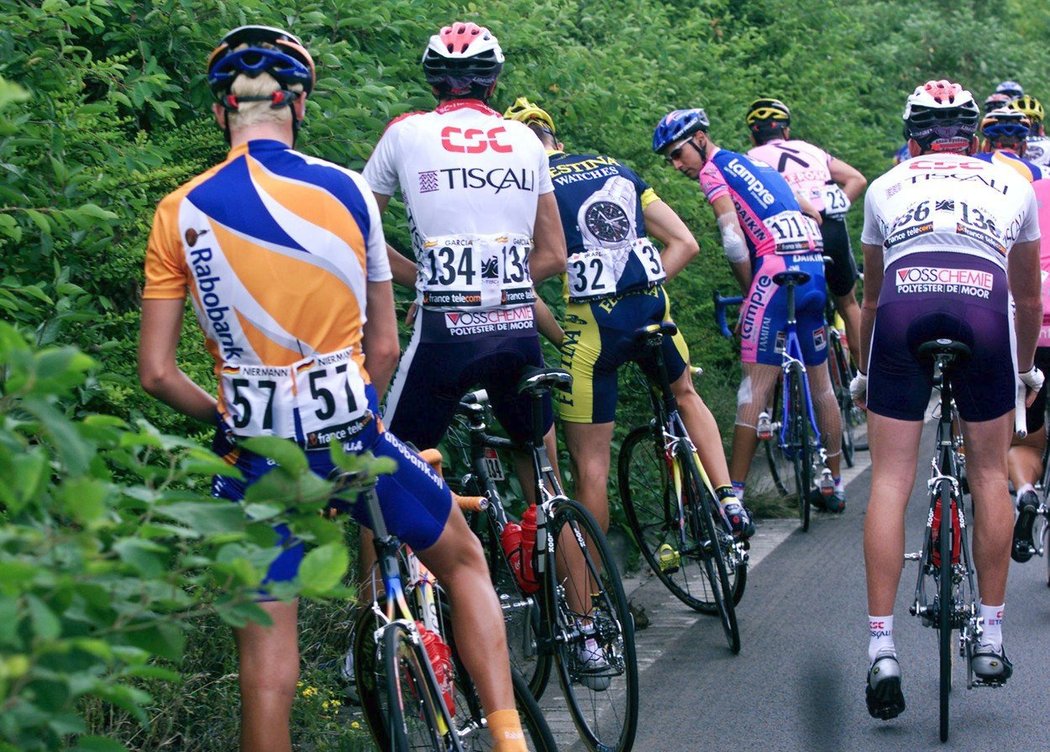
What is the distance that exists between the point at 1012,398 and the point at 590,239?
1843 millimetres

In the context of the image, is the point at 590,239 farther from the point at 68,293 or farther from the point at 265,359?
the point at 265,359

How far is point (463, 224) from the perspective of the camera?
17.4 ft

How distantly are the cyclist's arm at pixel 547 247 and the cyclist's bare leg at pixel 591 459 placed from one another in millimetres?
1093

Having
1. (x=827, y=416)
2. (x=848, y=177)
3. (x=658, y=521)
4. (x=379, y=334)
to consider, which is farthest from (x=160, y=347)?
(x=848, y=177)

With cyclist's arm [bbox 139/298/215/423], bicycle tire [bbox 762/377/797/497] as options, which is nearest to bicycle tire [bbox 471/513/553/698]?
cyclist's arm [bbox 139/298/215/423]

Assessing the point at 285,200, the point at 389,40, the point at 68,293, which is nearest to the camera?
the point at 285,200

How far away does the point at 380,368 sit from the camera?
418cm

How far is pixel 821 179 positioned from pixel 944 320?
17.3 feet

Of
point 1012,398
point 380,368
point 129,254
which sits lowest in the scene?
point 1012,398

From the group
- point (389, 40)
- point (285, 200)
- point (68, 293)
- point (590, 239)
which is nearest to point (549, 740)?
point (285, 200)

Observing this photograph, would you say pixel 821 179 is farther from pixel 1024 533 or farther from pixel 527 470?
pixel 527 470

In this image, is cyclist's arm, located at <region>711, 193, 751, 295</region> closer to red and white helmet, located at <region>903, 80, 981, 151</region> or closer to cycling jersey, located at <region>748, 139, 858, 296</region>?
cycling jersey, located at <region>748, 139, 858, 296</region>

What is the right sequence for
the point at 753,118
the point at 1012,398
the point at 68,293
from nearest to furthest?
the point at 68,293
the point at 1012,398
the point at 753,118

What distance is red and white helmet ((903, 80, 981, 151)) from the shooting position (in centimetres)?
583
